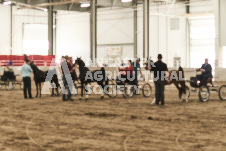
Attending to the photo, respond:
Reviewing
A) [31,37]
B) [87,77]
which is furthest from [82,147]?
[31,37]

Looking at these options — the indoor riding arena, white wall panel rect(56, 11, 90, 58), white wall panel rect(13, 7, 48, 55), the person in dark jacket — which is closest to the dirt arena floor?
the indoor riding arena

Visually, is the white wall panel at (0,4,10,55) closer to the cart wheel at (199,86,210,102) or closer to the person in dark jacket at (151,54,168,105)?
the cart wheel at (199,86,210,102)

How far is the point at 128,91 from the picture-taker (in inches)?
658

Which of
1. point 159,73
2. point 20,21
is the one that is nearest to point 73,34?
point 20,21

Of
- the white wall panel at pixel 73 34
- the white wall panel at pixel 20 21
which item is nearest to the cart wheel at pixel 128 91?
the white wall panel at pixel 73 34

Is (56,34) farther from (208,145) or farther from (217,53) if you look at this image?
(208,145)

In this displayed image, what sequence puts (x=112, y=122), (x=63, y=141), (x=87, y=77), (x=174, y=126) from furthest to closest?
(x=87, y=77), (x=112, y=122), (x=174, y=126), (x=63, y=141)

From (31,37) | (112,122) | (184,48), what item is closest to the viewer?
(112,122)

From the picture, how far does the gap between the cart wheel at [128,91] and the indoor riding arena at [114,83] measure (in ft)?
0.19

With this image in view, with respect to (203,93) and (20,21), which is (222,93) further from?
(20,21)

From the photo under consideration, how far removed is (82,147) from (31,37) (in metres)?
40.6

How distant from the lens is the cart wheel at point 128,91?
54.3ft

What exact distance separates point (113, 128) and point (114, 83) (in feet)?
49.9

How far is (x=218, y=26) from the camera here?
30.7m
